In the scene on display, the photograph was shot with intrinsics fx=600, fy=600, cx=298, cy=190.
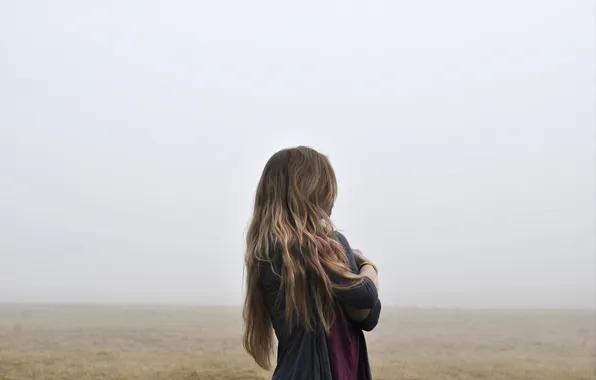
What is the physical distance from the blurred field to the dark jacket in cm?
651

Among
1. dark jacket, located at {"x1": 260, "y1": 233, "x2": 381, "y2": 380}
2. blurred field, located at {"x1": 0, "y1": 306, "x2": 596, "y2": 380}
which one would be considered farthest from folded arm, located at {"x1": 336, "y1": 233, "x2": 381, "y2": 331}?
blurred field, located at {"x1": 0, "y1": 306, "x2": 596, "y2": 380}

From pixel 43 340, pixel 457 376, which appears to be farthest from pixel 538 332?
pixel 43 340

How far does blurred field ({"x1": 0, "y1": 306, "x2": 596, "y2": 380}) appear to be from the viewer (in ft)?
28.2

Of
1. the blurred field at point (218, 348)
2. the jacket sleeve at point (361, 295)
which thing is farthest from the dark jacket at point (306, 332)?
the blurred field at point (218, 348)

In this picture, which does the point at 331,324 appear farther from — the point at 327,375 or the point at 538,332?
the point at 538,332

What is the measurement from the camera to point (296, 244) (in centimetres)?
211

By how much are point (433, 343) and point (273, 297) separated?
475 inches

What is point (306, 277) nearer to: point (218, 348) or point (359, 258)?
point (359, 258)

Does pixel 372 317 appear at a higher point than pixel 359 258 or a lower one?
lower

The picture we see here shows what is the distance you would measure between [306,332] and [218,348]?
9.61 meters

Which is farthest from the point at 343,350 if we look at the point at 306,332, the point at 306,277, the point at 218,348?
the point at 218,348

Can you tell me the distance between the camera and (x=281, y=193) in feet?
7.27

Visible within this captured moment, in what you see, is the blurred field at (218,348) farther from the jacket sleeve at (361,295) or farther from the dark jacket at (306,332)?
the jacket sleeve at (361,295)

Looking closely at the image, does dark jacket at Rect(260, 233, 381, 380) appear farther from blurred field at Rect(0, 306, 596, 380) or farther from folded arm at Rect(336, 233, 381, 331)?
blurred field at Rect(0, 306, 596, 380)
